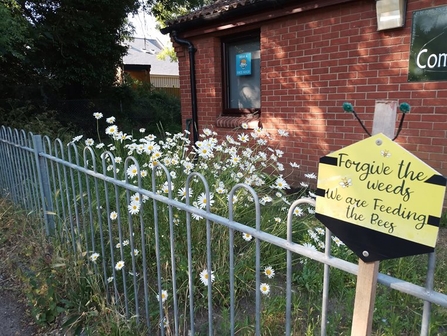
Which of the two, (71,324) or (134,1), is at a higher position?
(134,1)

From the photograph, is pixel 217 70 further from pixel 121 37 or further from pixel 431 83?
pixel 121 37

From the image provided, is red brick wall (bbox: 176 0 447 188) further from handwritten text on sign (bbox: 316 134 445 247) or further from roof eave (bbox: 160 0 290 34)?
handwritten text on sign (bbox: 316 134 445 247)


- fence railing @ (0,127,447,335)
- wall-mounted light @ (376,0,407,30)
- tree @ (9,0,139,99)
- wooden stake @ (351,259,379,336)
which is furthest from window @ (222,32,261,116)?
wooden stake @ (351,259,379,336)

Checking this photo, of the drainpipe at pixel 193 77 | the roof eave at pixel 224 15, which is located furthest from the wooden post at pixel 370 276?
the drainpipe at pixel 193 77

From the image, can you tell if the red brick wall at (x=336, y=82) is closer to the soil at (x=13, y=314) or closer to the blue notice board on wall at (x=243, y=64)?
the blue notice board on wall at (x=243, y=64)

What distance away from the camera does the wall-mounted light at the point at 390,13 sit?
362cm

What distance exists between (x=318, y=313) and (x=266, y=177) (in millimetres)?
1220

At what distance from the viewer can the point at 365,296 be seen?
1.05m

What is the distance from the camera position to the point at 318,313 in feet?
6.97

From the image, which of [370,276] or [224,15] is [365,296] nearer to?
[370,276]

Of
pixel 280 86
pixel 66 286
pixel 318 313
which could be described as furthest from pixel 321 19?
pixel 66 286

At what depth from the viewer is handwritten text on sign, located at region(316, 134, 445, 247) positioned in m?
0.90

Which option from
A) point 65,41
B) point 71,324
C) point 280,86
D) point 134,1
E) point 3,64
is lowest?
point 71,324

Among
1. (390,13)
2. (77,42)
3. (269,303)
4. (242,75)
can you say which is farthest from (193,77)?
(269,303)
